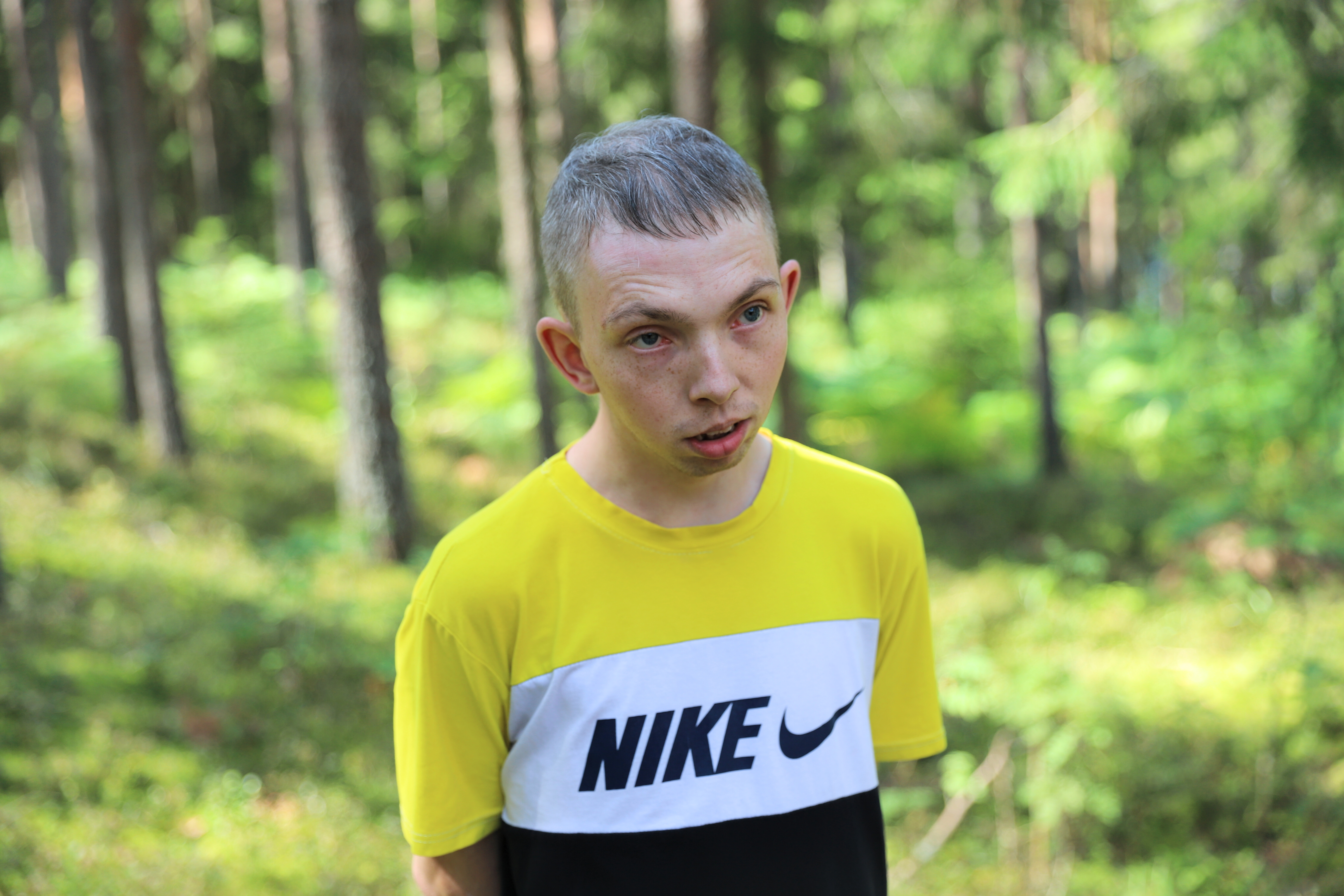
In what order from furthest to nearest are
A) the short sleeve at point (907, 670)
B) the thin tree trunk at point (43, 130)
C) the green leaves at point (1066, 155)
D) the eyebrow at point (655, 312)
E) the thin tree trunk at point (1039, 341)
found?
the thin tree trunk at point (43, 130) < the thin tree trunk at point (1039, 341) < the green leaves at point (1066, 155) < the short sleeve at point (907, 670) < the eyebrow at point (655, 312)

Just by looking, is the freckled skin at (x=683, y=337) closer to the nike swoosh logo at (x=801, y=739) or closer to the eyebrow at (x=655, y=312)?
the eyebrow at (x=655, y=312)

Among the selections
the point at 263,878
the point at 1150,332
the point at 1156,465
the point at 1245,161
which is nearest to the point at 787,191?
the point at 1245,161

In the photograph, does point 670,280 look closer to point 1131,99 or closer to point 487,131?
point 1131,99

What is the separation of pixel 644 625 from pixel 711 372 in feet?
1.29

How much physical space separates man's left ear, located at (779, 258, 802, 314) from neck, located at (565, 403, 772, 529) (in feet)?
0.73

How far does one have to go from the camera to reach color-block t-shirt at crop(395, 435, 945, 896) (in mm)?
1358

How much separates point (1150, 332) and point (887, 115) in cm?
652

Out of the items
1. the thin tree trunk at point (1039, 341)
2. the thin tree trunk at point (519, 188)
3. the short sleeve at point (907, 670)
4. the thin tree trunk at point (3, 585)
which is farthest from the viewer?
the thin tree trunk at point (1039, 341)

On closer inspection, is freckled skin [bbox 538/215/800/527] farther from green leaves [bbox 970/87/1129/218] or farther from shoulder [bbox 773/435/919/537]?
green leaves [bbox 970/87/1129/218]

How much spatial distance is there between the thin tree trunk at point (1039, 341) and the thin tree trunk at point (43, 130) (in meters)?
15.5

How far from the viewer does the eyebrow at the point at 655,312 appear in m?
1.21

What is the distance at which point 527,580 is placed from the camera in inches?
53.6

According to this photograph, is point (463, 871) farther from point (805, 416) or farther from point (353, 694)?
point (805, 416)

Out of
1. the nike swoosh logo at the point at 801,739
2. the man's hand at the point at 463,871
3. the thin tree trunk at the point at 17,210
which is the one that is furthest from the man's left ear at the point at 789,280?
the thin tree trunk at the point at 17,210
